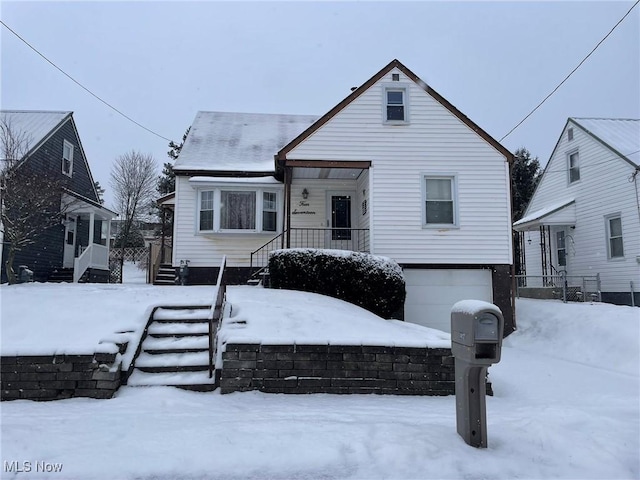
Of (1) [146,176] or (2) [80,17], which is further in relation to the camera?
(1) [146,176]

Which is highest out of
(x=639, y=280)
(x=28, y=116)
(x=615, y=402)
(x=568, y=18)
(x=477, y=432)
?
(x=568, y=18)

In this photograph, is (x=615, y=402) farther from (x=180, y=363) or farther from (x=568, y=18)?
(x=568, y=18)

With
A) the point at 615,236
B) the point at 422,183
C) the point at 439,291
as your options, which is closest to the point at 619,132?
the point at 615,236

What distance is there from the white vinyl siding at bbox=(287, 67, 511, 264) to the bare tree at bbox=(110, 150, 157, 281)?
25712 millimetres

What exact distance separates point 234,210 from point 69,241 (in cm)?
955

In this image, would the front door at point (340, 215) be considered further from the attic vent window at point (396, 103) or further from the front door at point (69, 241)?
the front door at point (69, 241)

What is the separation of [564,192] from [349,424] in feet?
56.8

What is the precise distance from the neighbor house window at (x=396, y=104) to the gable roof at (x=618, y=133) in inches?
318

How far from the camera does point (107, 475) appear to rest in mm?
3180

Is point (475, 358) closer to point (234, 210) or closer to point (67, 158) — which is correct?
point (234, 210)

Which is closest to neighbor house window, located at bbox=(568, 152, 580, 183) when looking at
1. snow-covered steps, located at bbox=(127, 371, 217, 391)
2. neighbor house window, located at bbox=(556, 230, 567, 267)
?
neighbor house window, located at bbox=(556, 230, 567, 267)

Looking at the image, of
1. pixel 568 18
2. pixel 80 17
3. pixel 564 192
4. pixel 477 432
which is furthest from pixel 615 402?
pixel 80 17

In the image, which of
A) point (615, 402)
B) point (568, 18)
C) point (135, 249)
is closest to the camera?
point (615, 402)

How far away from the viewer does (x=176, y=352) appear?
6121 mm
